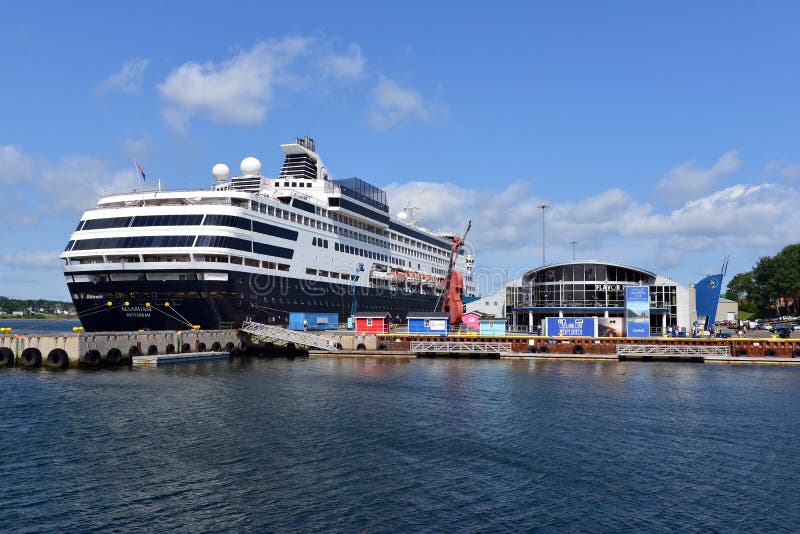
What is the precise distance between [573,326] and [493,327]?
9.20m

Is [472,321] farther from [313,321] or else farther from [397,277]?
[397,277]

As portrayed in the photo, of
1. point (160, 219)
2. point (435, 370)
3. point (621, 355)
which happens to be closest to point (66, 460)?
point (435, 370)

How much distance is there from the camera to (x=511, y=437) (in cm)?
2953

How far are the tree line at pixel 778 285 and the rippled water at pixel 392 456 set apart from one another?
11336cm

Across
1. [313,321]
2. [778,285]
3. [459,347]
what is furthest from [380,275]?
[778,285]

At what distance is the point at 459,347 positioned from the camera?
223 feet

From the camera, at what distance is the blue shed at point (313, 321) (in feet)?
242

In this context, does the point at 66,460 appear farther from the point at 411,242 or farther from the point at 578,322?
the point at 411,242

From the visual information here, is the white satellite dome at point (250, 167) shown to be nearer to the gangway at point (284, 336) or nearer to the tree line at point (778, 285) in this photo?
the gangway at point (284, 336)

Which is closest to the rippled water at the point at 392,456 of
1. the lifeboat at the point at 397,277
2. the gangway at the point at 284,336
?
the gangway at the point at 284,336

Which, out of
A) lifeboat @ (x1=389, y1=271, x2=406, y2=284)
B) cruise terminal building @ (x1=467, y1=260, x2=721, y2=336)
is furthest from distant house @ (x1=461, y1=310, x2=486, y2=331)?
lifeboat @ (x1=389, y1=271, x2=406, y2=284)

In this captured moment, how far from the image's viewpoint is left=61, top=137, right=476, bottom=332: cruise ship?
61.8 metres

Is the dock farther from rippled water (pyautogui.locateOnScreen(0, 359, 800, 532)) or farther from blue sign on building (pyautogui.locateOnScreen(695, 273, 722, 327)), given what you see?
blue sign on building (pyautogui.locateOnScreen(695, 273, 722, 327))

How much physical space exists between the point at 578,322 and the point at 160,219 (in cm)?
4726
